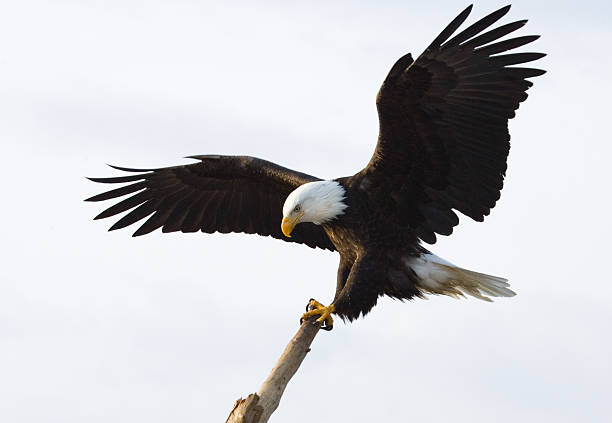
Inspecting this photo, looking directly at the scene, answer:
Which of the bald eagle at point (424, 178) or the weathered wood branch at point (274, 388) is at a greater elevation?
the bald eagle at point (424, 178)

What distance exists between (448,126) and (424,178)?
1.37 ft

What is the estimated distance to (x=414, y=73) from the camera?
288 inches

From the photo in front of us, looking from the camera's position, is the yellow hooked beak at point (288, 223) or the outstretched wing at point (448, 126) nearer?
the outstretched wing at point (448, 126)

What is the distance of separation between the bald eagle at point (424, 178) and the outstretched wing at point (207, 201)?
50 centimetres

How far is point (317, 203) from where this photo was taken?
773cm

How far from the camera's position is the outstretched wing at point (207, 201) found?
880 cm

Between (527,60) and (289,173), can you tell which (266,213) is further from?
(527,60)

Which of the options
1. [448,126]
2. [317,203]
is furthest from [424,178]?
[317,203]

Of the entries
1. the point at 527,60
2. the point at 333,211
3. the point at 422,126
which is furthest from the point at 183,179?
the point at 527,60

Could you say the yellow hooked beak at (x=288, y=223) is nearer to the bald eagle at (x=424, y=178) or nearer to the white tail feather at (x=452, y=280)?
the bald eagle at (x=424, y=178)

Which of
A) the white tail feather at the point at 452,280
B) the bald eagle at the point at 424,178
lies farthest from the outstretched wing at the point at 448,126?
the white tail feather at the point at 452,280

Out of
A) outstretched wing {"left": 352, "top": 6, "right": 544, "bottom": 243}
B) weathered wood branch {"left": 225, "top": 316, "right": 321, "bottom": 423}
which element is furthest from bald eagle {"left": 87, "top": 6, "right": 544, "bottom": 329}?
weathered wood branch {"left": 225, "top": 316, "right": 321, "bottom": 423}

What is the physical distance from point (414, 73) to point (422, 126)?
A: 0.40 m

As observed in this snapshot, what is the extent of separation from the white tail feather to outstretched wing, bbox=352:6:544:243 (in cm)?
19
